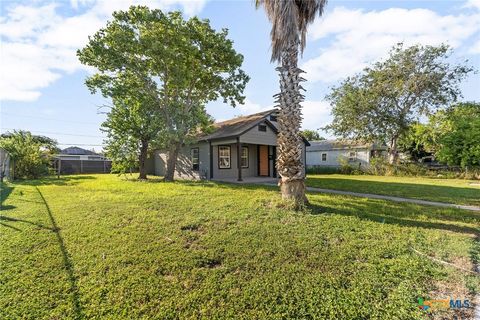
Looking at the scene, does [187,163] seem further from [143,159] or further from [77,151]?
[77,151]

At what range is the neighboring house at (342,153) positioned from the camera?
2744cm

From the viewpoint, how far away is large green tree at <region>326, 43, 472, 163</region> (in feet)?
71.1

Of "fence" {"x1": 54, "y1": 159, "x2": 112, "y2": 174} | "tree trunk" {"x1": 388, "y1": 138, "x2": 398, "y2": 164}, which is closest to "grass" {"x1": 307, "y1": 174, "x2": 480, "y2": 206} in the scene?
"tree trunk" {"x1": 388, "y1": 138, "x2": 398, "y2": 164}

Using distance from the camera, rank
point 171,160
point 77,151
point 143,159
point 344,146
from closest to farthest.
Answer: point 171,160
point 143,159
point 344,146
point 77,151

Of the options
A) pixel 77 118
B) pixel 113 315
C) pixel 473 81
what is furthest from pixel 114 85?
pixel 77 118

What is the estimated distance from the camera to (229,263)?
3760 millimetres

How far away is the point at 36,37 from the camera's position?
810 centimetres

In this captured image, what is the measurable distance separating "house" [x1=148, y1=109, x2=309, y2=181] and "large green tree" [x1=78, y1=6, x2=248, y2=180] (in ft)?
4.87

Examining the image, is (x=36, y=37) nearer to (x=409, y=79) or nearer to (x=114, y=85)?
(x=114, y=85)

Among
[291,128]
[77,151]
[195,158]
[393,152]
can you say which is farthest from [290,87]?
[77,151]

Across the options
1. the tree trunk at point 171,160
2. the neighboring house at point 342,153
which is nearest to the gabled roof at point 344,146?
the neighboring house at point 342,153

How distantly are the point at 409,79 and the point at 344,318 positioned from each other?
2575cm

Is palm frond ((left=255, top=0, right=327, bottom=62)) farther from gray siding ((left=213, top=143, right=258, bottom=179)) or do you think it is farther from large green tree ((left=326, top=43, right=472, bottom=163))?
large green tree ((left=326, top=43, right=472, bottom=163))

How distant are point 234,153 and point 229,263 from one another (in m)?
12.8
